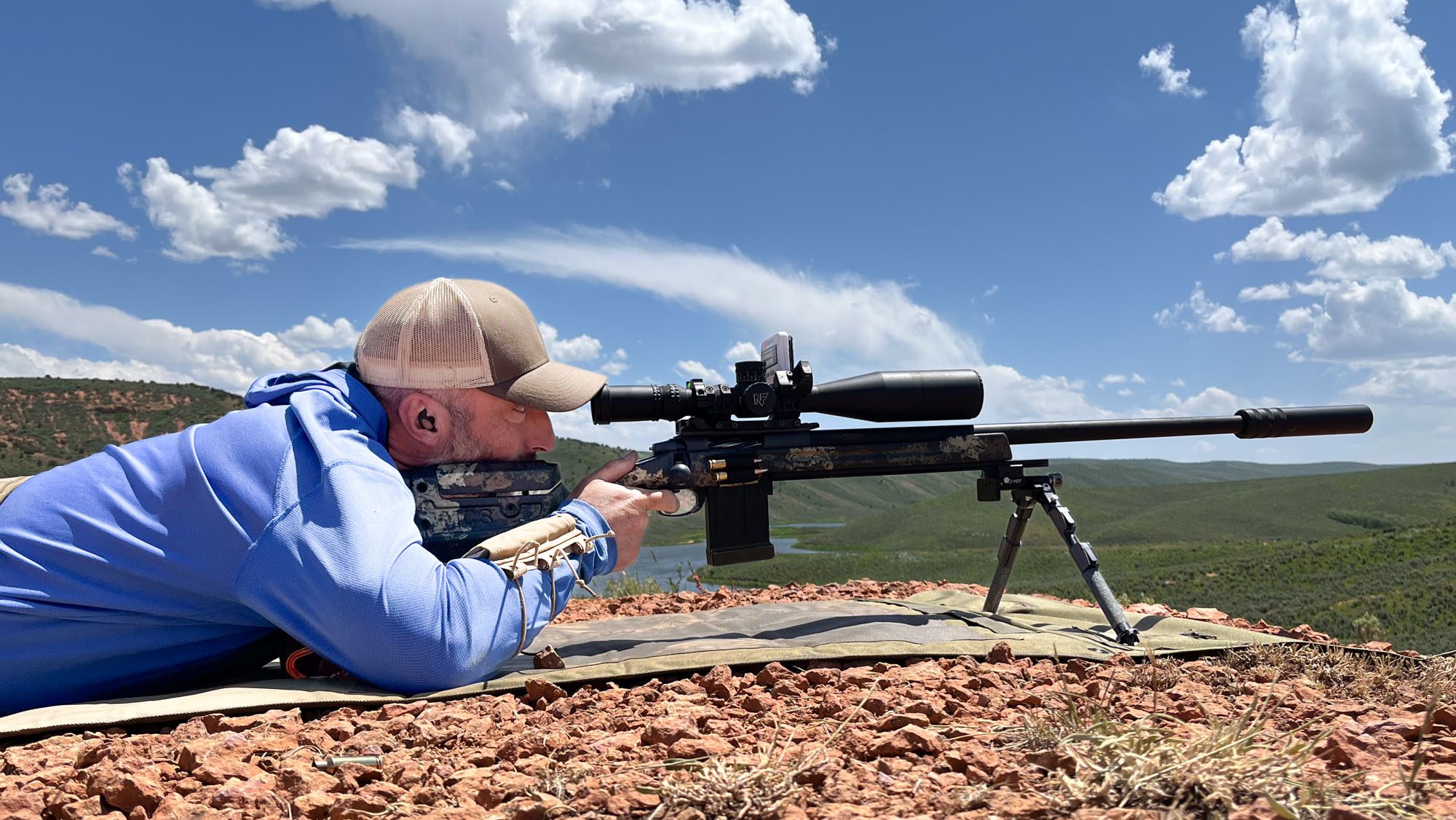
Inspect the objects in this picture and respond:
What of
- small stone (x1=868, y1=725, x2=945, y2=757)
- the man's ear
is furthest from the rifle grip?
small stone (x1=868, y1=725, x2=945, y2=757)

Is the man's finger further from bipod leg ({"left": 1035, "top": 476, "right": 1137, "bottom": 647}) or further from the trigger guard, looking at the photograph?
bipod leg ({"left": 1035, "top": 476, "right": 1137, "bottom": 647})

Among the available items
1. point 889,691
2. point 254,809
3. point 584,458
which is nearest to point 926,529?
point 889,691

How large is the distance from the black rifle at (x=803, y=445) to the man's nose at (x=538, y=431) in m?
0.60

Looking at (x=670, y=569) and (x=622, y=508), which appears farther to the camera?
(x=670, y=569)

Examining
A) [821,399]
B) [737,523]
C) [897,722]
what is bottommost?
[897,722]

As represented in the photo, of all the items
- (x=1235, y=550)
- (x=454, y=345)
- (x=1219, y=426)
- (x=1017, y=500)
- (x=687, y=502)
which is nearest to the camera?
(x=454, y=345)

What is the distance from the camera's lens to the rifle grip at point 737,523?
518cm

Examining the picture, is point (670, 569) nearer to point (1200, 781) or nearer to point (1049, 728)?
point (1049, 728)

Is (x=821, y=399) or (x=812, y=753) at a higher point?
(x=821, y=399)

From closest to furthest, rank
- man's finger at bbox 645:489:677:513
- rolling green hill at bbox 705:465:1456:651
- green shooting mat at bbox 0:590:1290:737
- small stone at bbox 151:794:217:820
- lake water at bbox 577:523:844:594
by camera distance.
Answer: small stone at bbox 151:794:217:820, green shooting mat at bbox 0:590:1290:737, man's finger at bbox 645:489:677:513, rolling green hill at bbox 705:465:1456:651, lake water at bbox 577:523:844:594

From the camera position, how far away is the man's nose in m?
4.00

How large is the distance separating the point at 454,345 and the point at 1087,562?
11.6 feet

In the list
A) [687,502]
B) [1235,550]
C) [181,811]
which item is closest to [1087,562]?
[687,502]

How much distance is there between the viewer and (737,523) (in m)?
5.24
